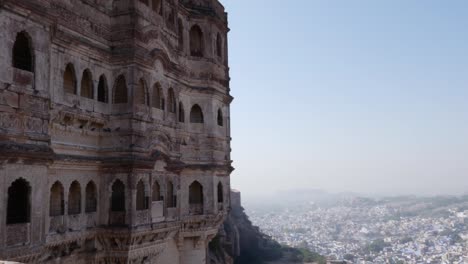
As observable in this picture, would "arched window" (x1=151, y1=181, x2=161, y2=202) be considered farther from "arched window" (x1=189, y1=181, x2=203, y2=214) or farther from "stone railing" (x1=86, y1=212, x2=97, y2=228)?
"arched window" (x1=189, y1=181, x2=203, y2=214)

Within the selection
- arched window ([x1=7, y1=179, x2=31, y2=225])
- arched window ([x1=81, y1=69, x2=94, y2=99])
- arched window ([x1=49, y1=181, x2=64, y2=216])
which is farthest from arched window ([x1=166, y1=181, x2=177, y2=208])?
arched window ([x1=7, y1=179, x2=31, y2=225])

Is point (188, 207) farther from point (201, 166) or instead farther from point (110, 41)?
point (110, 41)

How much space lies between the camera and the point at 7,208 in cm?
1150

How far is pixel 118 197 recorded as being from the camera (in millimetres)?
15875

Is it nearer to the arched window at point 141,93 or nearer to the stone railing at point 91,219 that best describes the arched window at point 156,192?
the stone railing at point 91,219

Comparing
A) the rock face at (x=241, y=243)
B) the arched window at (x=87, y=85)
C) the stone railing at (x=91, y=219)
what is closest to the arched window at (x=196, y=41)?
the arched window at (x=87, y=85)

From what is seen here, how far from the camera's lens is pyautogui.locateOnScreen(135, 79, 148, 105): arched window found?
1619cm

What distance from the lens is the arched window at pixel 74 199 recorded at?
14781mm

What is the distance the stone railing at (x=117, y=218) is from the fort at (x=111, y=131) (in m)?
0.03

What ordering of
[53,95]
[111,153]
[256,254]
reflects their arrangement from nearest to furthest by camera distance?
[53,95] → [111,153] → [256,254]

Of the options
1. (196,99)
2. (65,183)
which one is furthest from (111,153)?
(196,99)

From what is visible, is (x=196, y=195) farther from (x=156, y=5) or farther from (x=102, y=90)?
(x=156, y=5)

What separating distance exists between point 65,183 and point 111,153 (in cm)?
195

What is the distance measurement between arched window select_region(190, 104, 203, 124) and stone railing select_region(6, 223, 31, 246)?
10.3 meters
